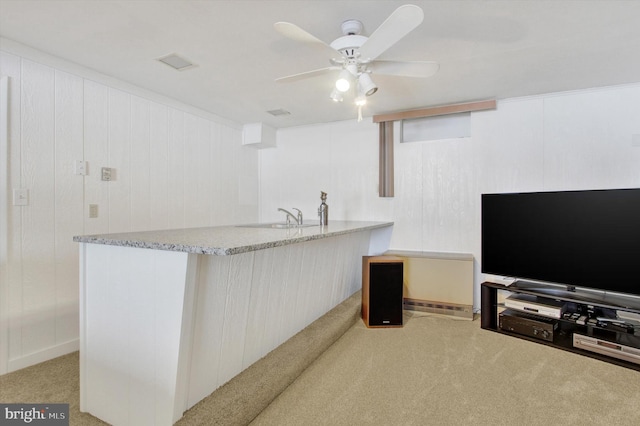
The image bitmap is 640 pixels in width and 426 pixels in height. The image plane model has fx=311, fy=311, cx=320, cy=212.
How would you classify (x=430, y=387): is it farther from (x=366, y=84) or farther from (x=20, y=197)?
(x=20, y=197)

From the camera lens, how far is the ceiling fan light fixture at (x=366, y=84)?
202 centimetres

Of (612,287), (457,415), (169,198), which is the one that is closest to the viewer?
(457,415)

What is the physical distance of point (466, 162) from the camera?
3.57 metres

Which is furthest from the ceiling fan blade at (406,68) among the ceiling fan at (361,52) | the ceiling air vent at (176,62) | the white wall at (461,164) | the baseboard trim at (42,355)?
the baseboard trim at (42,355)

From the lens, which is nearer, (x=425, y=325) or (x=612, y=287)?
(x=612, y=287)

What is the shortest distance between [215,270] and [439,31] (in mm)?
2047

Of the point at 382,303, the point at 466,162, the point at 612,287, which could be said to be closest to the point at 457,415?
the point at 382,303

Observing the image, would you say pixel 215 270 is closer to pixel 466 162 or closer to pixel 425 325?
pixel 425 325

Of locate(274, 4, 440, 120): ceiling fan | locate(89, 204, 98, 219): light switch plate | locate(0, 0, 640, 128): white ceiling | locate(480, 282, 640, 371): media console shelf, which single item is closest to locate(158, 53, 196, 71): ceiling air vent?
locate(0, 0, 640, 128): white ceiling

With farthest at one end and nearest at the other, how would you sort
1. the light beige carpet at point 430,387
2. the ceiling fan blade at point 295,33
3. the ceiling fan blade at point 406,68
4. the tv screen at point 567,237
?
the tv screen at point 567,237, the ceiling fan blade at point 406,68, the light beige carpet at point 430,387, the ceiling fan blade at point 295,33

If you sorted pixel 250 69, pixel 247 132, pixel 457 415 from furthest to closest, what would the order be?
A: pixel 247 132
pixel 250 69
pixel 457 415

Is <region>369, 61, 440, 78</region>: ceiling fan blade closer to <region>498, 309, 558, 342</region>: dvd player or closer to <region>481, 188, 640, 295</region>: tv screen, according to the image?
<region>481, 188, 640, 295</region>: tv screen

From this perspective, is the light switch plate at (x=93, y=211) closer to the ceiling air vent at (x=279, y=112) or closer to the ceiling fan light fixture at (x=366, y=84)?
the ceiling air vent at (x=279, y=112)

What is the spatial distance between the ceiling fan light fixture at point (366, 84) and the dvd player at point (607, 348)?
2.52m
